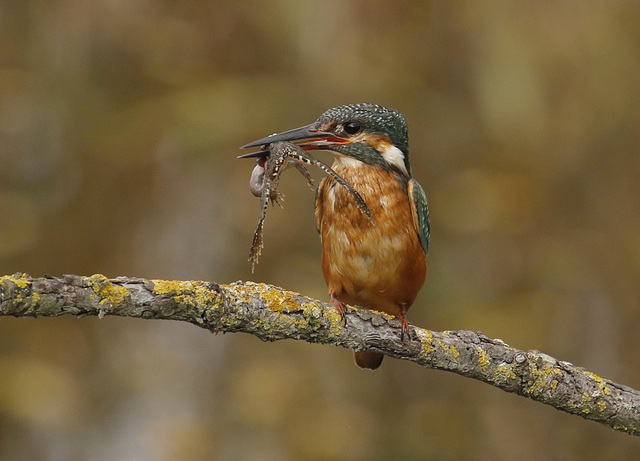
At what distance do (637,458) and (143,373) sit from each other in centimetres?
282

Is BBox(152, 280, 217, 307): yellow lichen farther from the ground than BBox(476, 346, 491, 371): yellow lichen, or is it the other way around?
BBox(476, 346, 491, 371): yellow lichen

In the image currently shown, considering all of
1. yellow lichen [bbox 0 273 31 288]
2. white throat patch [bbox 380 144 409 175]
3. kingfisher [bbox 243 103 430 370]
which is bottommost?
yellow lichen [bbox 0 273 31 288]

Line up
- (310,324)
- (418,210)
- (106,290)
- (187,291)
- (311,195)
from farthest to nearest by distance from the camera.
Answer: (311,195), (418,210), (310,324), (187,291), (106,290)

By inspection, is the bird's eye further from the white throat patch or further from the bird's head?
the white throat patch

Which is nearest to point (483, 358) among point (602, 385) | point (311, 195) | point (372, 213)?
point (602, 385)

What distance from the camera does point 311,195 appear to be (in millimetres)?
4969

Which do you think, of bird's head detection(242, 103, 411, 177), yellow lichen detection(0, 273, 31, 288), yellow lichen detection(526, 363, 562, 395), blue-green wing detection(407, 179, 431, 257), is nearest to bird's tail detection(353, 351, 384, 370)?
blue-green wing detection(407, 179, 431, 257)

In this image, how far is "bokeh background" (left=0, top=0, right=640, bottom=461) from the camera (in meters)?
4.73

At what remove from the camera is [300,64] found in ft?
16.7

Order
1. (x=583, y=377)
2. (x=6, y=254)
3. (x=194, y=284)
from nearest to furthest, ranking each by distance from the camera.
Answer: (x=194, y=284) → (x=583, y=377) → (x=6, y=254)

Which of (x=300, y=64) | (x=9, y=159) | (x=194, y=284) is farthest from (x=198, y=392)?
(x=194, y=284)

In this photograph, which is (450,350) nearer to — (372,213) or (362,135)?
(372,213)

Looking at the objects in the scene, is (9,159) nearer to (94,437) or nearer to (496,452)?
(94,437)

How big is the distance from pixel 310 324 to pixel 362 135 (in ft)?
3.67
